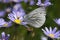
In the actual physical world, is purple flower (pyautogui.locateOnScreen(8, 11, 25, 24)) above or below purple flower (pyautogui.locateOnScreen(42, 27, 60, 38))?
above

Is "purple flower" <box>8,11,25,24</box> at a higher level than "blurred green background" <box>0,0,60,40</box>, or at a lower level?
higher

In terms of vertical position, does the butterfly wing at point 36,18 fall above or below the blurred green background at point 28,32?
above

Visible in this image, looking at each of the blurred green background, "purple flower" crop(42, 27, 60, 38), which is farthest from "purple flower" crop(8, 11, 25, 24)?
"purple flower" crop(42, 27, 60, 38)

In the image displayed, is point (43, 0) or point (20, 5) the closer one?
point (43, 0)

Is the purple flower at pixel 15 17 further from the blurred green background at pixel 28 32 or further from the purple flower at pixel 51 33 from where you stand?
the purple flower at pixel 51 33

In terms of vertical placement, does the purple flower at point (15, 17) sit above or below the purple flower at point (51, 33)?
above

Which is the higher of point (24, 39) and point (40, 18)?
point (40, 18)

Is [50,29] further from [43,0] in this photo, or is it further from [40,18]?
[43,0]

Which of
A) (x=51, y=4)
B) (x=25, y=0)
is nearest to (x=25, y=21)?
(x=51, y=4)

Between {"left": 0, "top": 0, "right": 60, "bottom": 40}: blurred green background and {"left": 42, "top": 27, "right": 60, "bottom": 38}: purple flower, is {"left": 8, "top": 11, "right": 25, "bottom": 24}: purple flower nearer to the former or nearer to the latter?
{"left": 0, "top": 0, "right": 60, "bottom": 40}: blurred green background

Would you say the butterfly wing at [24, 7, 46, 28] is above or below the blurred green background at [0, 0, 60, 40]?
above

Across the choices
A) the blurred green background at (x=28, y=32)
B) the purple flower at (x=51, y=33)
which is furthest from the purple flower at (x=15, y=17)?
the purple flower at (x=51, y=33)
